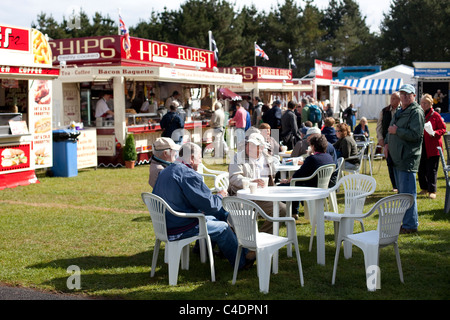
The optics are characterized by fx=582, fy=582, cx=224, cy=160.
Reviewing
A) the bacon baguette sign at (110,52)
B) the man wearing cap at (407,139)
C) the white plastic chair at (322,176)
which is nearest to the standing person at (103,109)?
the bacon baguette sign at (110,52)

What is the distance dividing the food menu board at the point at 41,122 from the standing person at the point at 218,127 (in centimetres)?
492

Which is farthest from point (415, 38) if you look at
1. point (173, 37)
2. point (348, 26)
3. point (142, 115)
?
point (142, 115)

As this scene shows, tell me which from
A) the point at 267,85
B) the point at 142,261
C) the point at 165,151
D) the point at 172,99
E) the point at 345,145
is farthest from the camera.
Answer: the point at 267,85

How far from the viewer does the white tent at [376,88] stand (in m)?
35.7

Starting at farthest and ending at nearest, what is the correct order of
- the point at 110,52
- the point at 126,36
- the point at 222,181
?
the point at 110,52, the point at 126,36, the point at 222,181

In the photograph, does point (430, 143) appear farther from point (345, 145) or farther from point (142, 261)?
point (142, 261)

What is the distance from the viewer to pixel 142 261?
603 centimetres

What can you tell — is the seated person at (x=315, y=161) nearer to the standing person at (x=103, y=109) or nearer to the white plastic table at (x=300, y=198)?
the white plastic table at (x=300, y=198)

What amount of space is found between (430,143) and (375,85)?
2816 cm

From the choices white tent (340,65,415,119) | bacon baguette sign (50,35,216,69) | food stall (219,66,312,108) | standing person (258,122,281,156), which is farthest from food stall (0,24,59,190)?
white tent (340,65,415,119)

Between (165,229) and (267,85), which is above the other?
(267,85)

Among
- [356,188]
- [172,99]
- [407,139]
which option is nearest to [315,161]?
[356,188]

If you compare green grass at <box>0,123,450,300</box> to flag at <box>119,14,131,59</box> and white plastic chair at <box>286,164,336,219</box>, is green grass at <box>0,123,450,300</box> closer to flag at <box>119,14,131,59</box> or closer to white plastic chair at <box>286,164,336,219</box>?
white plastic chair at <box>286,164,336,219</box>

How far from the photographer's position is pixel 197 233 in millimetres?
5332
